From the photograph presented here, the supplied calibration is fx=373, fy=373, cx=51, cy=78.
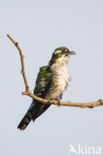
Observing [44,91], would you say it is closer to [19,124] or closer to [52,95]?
[52,95]

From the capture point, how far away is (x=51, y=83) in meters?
9.66

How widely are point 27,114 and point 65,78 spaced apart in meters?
1.35

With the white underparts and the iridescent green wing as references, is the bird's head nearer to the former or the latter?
the white underparts

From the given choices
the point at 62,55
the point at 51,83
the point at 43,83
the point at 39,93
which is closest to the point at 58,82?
the point at 51,83

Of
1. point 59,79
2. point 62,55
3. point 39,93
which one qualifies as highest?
point 62,55

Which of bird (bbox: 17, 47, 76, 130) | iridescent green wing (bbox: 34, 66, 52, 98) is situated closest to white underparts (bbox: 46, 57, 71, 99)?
bird (bbox: 17, 47, 76, 130)

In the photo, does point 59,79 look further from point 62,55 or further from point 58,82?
point 62,55

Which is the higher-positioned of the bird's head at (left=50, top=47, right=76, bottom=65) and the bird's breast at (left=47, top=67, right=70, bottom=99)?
the bird's head at (left=50, top=47, right=76, bottom=65)

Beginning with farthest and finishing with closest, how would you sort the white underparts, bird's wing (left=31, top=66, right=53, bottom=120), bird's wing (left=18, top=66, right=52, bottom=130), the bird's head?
the bird's head
the white underparts
bird's wing (left=31, top=66, right=53, bottom=120)
bird's wing (left=18, top=66, right=52, bottom=130)

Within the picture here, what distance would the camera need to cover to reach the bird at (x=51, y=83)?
9375 mm

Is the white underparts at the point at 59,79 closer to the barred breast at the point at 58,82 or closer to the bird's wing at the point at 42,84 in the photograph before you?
the barred breast at the point at 58,82

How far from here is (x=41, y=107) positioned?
31.2 ft

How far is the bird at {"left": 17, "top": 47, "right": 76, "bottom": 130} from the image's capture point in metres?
9.38

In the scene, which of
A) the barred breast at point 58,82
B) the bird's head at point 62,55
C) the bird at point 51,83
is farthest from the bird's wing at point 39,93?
the bird's head at point 62,55
